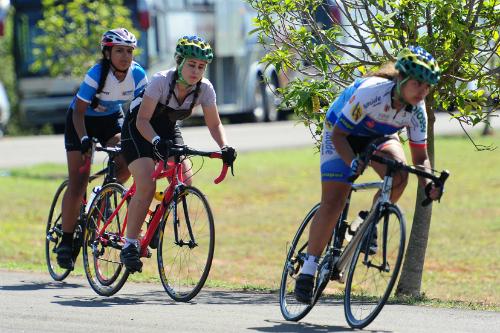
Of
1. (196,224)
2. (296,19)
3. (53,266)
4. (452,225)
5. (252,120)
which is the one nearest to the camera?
(196,224)

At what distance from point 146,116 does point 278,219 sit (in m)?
8.68

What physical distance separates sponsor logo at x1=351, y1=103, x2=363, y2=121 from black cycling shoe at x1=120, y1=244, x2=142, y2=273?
7.70ft

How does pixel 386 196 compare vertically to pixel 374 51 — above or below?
below

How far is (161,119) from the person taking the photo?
9.64 metres

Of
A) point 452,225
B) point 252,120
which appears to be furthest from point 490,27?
point 252,120

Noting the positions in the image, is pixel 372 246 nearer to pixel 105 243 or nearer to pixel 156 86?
pixel 156 86

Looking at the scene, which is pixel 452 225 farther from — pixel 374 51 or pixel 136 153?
pixel 136 153

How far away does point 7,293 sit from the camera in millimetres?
9906

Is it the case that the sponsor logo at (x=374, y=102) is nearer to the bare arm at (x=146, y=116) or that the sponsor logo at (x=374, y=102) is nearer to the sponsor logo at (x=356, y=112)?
the sponsor logo at (x=356, y=112)

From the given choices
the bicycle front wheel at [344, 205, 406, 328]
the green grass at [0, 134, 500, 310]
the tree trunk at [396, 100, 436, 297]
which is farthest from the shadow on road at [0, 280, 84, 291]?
the bicycle front wheel at [344, 205, 406, 328]

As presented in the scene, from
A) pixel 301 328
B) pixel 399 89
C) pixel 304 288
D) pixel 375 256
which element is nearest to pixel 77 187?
pixel 304 288

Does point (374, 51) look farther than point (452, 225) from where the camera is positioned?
No

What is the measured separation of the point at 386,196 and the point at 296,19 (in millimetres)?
3293

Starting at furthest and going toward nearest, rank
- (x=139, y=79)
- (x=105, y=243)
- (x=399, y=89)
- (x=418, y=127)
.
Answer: (x=139, y=79) → (x=105, y=243) → (x=418, y=127) → (x=399, y=89)
